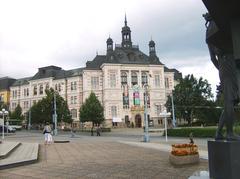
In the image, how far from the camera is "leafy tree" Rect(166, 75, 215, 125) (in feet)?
232

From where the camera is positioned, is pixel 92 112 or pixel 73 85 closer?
pixel 92 112

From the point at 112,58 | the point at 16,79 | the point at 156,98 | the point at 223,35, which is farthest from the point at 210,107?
the point at 16,79

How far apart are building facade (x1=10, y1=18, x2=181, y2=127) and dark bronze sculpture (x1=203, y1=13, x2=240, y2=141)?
7145 centimetres

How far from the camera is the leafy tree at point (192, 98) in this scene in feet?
232

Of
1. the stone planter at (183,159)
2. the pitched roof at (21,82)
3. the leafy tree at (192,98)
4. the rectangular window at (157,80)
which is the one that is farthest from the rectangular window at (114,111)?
the stone planter at (183,159)

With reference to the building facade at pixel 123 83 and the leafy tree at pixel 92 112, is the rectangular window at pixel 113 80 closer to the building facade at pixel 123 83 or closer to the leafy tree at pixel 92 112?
the building facade at pixel 123 83

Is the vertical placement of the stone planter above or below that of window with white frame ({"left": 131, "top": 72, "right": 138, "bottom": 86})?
below

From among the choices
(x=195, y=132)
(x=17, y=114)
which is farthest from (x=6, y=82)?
(x=195, y=132)

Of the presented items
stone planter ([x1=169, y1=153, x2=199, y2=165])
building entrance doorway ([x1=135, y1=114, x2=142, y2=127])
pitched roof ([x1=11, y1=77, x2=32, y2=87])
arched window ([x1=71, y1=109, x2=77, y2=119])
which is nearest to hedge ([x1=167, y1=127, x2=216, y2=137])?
stone planter ([x1=169, y1=153, x2=199, y2=165])

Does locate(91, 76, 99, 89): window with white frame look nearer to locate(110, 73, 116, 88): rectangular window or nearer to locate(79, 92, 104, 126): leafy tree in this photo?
locate(110, 73, 116, 88): rectangular window

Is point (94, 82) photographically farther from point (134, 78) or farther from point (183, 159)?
point (183, 159)

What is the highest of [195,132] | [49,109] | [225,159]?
[49,109]

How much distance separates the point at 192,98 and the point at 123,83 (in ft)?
69.9

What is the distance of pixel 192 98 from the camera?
7100 cm
